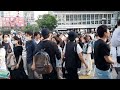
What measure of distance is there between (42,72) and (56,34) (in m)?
1.73

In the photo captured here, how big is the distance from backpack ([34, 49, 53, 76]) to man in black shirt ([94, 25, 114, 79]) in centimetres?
83

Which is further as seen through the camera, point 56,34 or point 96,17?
point 56,34

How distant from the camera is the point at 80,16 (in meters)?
6.87

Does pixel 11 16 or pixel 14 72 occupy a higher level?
pixel 11 16

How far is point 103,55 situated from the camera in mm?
5895

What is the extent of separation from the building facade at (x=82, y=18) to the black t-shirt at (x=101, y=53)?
2.54ft

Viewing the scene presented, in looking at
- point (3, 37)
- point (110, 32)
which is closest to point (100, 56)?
point (110, 32)

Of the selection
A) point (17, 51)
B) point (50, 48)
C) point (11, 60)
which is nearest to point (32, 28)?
point (17, 51)

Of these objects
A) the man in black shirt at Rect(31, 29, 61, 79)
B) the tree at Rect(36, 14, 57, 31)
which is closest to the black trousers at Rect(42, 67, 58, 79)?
the man in black shirt at Rect(31, 29, 61, 79)

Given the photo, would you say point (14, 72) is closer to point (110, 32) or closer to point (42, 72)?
point (42, 72)

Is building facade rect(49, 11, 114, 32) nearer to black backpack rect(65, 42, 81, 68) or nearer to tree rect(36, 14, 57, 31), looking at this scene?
tree rect(36, 14, 57, 31)

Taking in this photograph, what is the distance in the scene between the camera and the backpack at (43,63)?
6.29 m

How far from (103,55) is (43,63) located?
1.07 m

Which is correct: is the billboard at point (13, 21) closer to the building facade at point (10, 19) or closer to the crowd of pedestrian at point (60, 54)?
the building facade at point (10, 19)
